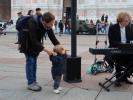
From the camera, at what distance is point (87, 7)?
57.2 metres

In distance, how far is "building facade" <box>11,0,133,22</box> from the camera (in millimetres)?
55594

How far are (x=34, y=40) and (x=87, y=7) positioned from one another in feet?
159

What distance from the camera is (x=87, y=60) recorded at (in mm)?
15305

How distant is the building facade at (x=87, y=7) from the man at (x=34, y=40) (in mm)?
46021

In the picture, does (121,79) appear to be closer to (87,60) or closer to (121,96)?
(121,96)

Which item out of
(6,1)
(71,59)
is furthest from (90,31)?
(71,59)

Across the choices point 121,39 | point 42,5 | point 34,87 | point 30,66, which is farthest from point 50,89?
point 42,5

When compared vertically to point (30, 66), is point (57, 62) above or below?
above

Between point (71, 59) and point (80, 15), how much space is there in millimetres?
46940

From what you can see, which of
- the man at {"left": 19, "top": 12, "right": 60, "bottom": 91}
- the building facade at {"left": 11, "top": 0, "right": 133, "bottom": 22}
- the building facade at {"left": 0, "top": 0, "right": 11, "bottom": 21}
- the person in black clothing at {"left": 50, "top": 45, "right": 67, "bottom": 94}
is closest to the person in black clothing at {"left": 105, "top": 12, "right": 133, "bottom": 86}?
the person in black clothing at {"left": 50, "top": 45, "right": 67, "bottom": 94}

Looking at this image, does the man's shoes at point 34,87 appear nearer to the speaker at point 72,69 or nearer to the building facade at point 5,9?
the speaker at point 72,69

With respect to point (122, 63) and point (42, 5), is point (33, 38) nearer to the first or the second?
point (122, 63)

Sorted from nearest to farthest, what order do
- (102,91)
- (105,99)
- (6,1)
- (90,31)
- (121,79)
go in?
(105,99)
(102,91)
(121,79)
(90,31)
(6,1)

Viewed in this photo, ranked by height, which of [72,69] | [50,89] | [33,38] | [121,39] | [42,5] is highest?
[33,38]
